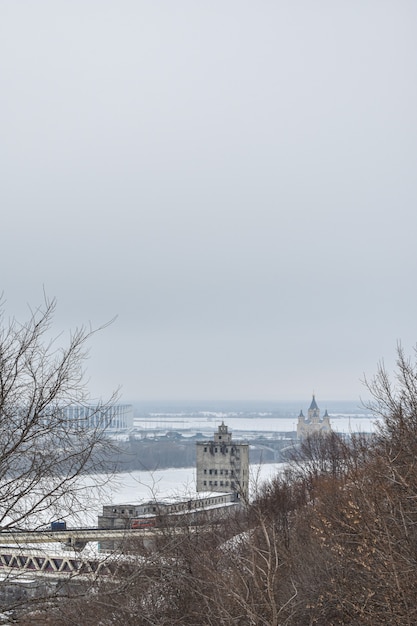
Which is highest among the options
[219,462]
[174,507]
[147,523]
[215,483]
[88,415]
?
[88,415]

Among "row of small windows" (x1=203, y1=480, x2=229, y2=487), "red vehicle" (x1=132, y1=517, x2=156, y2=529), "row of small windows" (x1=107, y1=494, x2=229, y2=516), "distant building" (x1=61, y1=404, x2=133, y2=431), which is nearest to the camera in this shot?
"distant building" (x1=61, y1=404, x2=133, y2=431)

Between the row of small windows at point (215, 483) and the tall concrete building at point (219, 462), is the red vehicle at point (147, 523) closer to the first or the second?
the tall concrete building at point (219, 462)

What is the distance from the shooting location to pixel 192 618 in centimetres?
1630

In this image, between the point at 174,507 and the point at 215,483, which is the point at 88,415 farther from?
the point at 215,483

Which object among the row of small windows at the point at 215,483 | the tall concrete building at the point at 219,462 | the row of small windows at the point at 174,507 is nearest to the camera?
the row of small windows at the point at 174,507

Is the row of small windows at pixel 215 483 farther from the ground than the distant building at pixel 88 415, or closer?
closer

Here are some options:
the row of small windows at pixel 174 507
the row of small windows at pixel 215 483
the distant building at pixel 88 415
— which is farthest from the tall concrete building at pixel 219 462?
the distant building at pixel 88 415

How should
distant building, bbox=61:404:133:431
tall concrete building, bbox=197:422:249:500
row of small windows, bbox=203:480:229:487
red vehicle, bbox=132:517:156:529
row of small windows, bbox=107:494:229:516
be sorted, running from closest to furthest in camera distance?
distant building, bbox=61:404:133:431 → red vehicle, bbox=132:517:156:529 → row of small windows, bbox=107:494:229:516 → tall concrete building, bbox=197:422:249:500 → row of small windows, bbox=203:480:229:487

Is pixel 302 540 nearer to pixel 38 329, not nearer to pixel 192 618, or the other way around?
pixel 192 618

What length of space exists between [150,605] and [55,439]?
855cm

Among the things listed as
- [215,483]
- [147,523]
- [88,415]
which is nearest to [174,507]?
[147,523]

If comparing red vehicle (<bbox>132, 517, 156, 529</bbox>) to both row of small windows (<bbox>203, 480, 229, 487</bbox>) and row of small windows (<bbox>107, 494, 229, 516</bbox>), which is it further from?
row of small windows (<bbox>203, 480, 229, 487</bbox>)

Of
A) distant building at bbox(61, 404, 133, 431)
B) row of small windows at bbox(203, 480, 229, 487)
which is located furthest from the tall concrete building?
distant building at bbox(61, 404, 133, 431)

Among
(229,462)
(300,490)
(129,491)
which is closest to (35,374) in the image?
(300,490)
